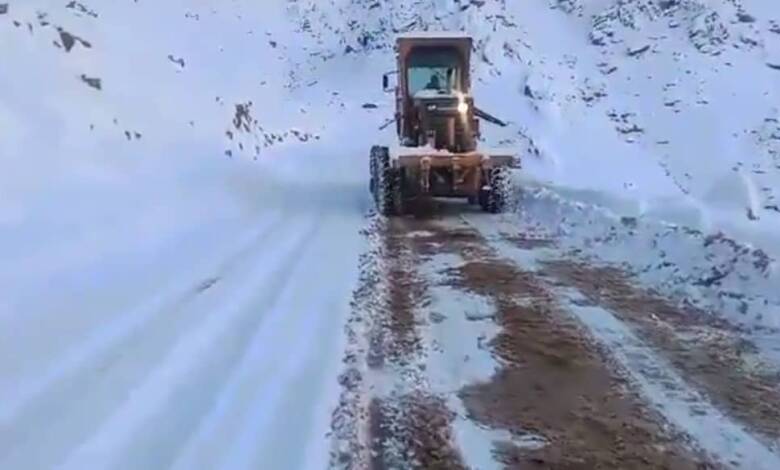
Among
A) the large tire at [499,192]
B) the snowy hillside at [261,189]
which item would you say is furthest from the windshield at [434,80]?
the snowy hillside at [261,189]

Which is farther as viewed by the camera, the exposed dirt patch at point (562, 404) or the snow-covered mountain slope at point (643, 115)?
the snow-covered mountain slope at point (643, 115)

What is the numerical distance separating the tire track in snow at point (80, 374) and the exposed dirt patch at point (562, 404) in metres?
2.14

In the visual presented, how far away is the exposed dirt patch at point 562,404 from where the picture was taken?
4.52 m

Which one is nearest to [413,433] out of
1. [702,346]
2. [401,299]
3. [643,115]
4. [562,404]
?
[562,404]

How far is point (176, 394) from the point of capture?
536 centimetres

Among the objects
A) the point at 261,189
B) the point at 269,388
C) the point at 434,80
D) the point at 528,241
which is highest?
the point at 434,80

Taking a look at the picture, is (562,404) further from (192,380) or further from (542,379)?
(192,380)

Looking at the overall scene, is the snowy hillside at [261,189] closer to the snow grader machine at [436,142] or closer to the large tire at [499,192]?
the large tire at [499,192]

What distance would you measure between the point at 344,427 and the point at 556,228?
26.3 feet

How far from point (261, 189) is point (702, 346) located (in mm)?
11339

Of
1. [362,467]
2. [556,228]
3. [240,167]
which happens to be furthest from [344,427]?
[240,167]

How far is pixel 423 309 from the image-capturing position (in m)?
7.52

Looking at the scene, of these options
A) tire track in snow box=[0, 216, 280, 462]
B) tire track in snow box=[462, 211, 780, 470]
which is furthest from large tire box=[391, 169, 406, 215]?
tire track in snow box=[462, 211, 780, 470]

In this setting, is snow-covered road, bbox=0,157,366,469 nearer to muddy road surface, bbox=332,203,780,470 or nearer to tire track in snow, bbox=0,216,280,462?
tire track in snow, bbox=0,216,280,462
